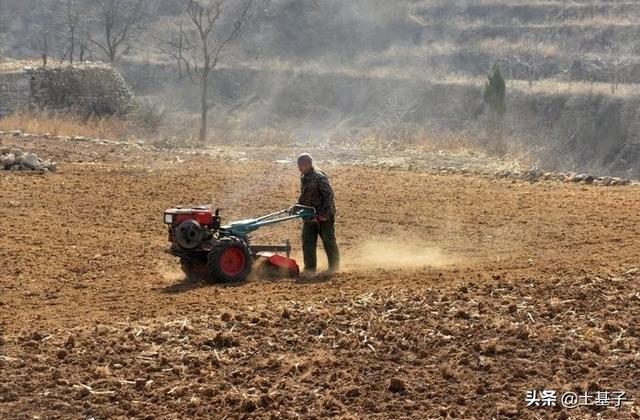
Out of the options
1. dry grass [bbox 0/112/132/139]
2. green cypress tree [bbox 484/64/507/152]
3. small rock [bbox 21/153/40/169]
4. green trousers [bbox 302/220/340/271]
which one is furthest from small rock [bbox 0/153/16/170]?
green cypress tree [bbox 484/64/507/152]

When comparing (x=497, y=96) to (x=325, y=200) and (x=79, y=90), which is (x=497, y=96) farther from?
(x=325, y=200)

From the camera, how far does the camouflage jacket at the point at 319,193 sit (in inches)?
437

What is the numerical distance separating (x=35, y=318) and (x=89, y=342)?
1.26 meters

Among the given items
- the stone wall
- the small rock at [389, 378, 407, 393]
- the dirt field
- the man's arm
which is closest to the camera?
the dirt field

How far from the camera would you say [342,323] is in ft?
26.5

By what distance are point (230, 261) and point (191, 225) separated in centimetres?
63

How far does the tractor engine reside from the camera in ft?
33.0

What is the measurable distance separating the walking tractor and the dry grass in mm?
19650

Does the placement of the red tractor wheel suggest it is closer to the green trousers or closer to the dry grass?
the green trousers

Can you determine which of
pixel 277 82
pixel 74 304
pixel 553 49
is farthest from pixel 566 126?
pixel 74 304

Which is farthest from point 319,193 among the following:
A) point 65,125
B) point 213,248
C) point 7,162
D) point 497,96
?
point 497,96

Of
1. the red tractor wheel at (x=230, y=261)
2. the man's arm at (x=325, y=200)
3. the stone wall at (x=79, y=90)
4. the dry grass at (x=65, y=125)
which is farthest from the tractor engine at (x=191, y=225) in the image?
the stone wall at (x=79, y=90)

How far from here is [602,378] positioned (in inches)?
262

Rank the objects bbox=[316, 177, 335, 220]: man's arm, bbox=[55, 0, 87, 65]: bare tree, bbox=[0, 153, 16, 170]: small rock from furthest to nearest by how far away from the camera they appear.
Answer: bbox=[55, 0, 87, 65]: bare tree
bbox=[0, 153, 16, 170]: small rock
bbox=[316, 177, 335, 220]: man's arm
